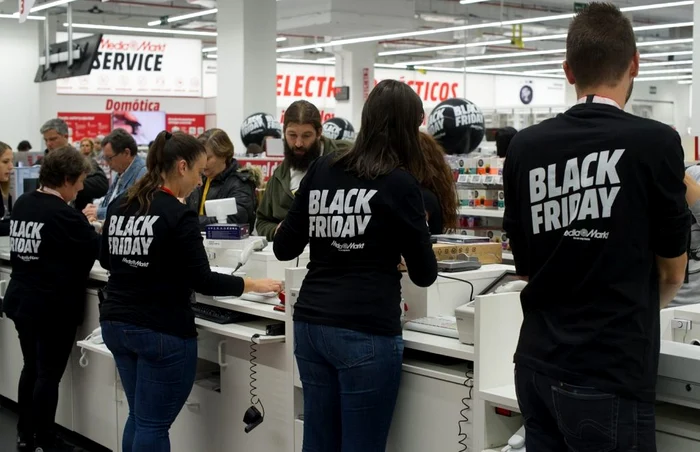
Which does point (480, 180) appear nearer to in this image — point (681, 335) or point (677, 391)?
point (681, 335)

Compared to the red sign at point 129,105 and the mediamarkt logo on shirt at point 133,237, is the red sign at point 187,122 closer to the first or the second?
the red sign at point 129,105

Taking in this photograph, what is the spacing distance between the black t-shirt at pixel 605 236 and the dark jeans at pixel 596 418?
0.07ft

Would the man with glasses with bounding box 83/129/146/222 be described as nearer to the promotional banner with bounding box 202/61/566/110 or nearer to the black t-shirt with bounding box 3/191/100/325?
the black t-shirt with bounding box 3/191/100/325

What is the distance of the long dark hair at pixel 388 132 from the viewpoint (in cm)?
261

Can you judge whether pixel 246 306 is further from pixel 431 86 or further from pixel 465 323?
pixel 431 86

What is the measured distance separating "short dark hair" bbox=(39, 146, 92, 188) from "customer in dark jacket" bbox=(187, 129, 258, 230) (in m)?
0.81

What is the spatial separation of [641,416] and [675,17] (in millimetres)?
16479

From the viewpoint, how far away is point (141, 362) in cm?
325

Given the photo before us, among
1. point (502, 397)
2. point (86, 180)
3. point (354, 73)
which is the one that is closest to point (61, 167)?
point (86, 180)

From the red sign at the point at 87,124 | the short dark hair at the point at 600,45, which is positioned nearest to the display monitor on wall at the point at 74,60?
the red sign at the point at 87,124

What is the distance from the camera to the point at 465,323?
2682 millimetres

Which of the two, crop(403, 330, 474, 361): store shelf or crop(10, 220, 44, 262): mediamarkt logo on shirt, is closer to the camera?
crop(403, 330, 474, 361): store shelf

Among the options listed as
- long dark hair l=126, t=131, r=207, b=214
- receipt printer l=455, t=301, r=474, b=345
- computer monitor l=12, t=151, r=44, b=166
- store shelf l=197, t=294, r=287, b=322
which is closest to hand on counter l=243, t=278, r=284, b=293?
store shelf l=197, t=294, r=287, b=322

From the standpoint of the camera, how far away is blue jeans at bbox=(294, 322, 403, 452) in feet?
8.55
